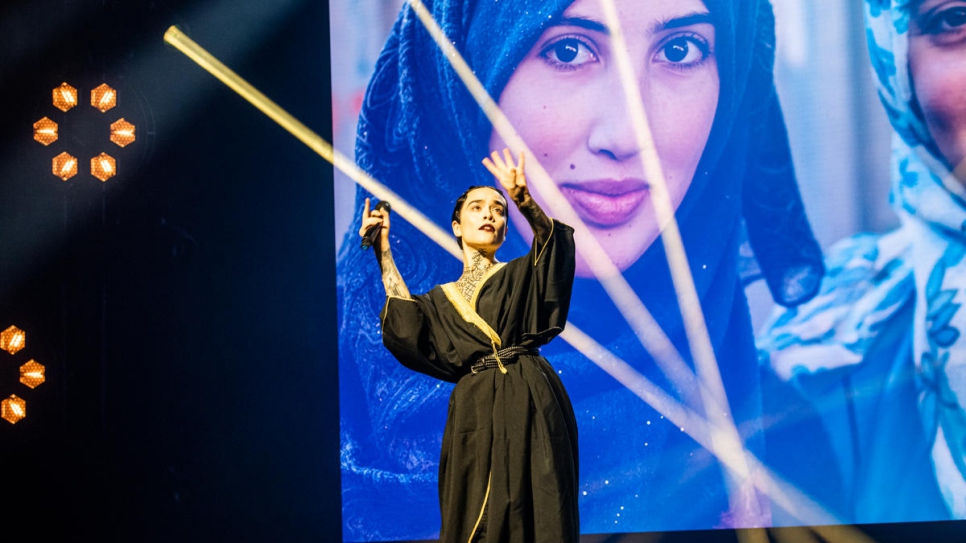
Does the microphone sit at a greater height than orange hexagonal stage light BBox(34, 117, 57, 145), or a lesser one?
lesser

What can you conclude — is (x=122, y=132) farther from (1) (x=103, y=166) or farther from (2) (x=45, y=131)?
(2) (x=45, y=131)

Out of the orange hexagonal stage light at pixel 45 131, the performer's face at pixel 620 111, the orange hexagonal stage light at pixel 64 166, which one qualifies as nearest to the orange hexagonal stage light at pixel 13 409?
the orange hexagonal stage light at pixel 64 166

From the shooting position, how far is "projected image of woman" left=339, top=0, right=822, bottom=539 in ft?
12.2

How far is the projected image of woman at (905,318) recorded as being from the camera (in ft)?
11.7

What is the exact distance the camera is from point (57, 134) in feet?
13.5

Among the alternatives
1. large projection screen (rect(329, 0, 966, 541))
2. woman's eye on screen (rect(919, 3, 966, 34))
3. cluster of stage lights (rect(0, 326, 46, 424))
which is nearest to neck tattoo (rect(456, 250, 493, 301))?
large projection screen (rect(329, 0, 966, 541))

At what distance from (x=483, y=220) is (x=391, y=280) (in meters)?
0.28

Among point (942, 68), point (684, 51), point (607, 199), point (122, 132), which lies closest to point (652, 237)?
point (607, 199)

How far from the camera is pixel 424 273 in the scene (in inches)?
158

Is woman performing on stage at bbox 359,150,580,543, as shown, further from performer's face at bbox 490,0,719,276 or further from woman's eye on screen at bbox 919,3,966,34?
woman's eye on screen at bbox 919,3,966,34

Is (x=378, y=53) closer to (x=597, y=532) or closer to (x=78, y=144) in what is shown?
(x=78, y=144)

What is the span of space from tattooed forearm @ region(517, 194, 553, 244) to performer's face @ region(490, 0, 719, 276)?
5.12 feet

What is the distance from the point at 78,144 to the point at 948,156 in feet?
11.1

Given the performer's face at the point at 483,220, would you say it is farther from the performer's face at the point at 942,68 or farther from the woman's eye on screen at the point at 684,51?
the performer's face at the point at 942,68
